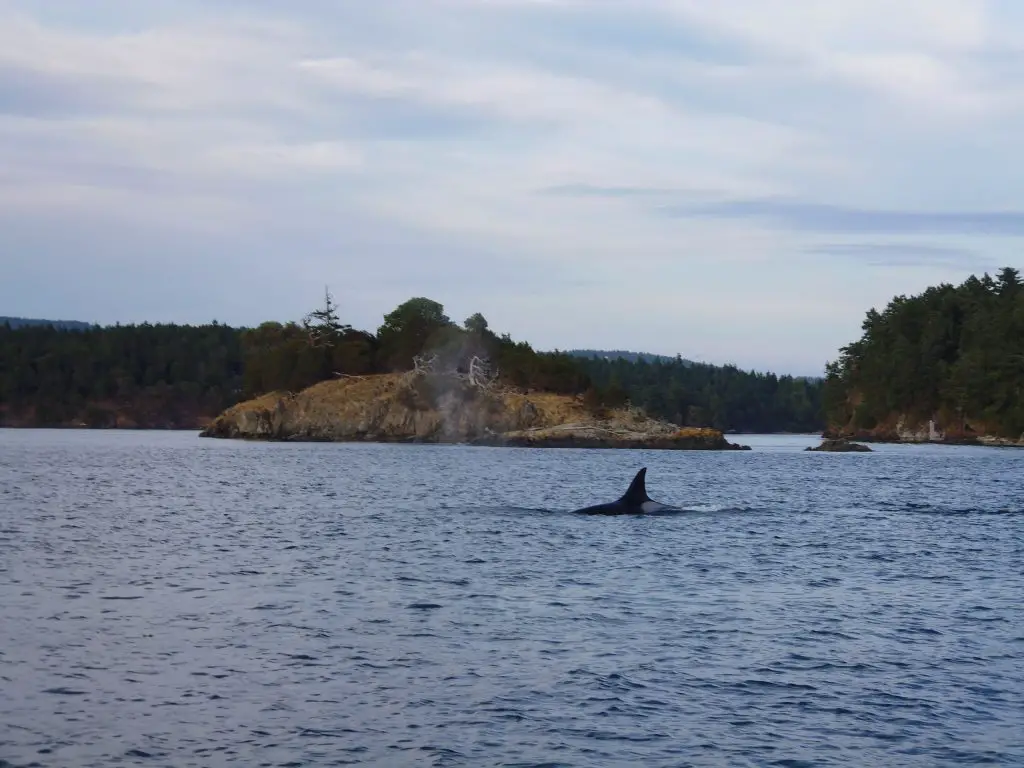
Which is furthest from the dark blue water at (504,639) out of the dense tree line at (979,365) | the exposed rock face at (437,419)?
the dense tree line at (979,365)

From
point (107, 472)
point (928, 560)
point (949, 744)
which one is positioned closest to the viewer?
point (949, 744)

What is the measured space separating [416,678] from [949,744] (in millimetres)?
7875

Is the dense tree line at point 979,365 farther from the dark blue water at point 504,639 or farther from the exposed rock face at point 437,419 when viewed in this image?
the dark blue water at point 504,639

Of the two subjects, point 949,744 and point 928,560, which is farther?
point 928,560

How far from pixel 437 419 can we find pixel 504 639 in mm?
137216

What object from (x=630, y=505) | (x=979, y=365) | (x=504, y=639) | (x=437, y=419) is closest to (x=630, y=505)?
(x=630, y=505)

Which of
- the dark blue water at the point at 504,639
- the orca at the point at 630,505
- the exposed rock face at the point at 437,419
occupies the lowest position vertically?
the dark blue water at the point at 504,639

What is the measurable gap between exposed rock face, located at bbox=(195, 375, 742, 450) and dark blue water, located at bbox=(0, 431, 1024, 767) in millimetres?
97385

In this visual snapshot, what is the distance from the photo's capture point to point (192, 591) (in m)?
29.0

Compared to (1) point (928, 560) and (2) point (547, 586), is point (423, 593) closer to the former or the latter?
(2) point (547, 586)

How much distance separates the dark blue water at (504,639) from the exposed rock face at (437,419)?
97.4 m

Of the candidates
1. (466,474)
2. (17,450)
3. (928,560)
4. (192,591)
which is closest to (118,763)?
(192,591)

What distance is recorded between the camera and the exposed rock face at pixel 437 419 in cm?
15100

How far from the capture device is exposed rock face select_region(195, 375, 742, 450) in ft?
495
